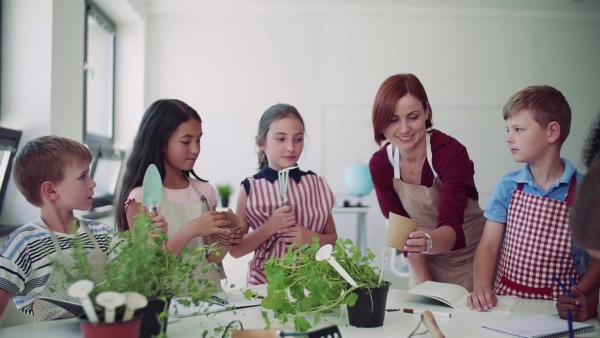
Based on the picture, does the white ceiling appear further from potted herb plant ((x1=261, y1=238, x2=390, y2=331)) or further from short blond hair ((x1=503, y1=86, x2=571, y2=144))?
potted herb plant ((x1=261, y1=238, x2=390, y2=331))

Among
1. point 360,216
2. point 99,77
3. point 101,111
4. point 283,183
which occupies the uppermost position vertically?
point 99,77

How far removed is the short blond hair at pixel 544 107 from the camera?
1715mm

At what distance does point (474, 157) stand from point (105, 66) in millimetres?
3829

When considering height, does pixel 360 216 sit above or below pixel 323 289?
below

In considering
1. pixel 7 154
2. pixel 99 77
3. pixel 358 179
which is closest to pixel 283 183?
pixel 7 154

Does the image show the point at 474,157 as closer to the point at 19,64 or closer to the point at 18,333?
the point at 19,64

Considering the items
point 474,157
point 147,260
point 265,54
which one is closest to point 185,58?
point 265,54

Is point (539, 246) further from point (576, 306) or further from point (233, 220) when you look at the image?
point (233, 220)

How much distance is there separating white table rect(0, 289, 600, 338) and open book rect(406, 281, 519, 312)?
0.07 feet

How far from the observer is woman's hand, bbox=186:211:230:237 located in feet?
5.28

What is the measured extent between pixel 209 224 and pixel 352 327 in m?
0.58

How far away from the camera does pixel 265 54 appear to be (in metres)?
5.71

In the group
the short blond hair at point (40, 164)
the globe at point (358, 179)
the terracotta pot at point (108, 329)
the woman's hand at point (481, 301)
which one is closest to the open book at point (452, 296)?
the woman's hand at point (481, 301)

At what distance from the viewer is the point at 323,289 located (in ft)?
3.92
